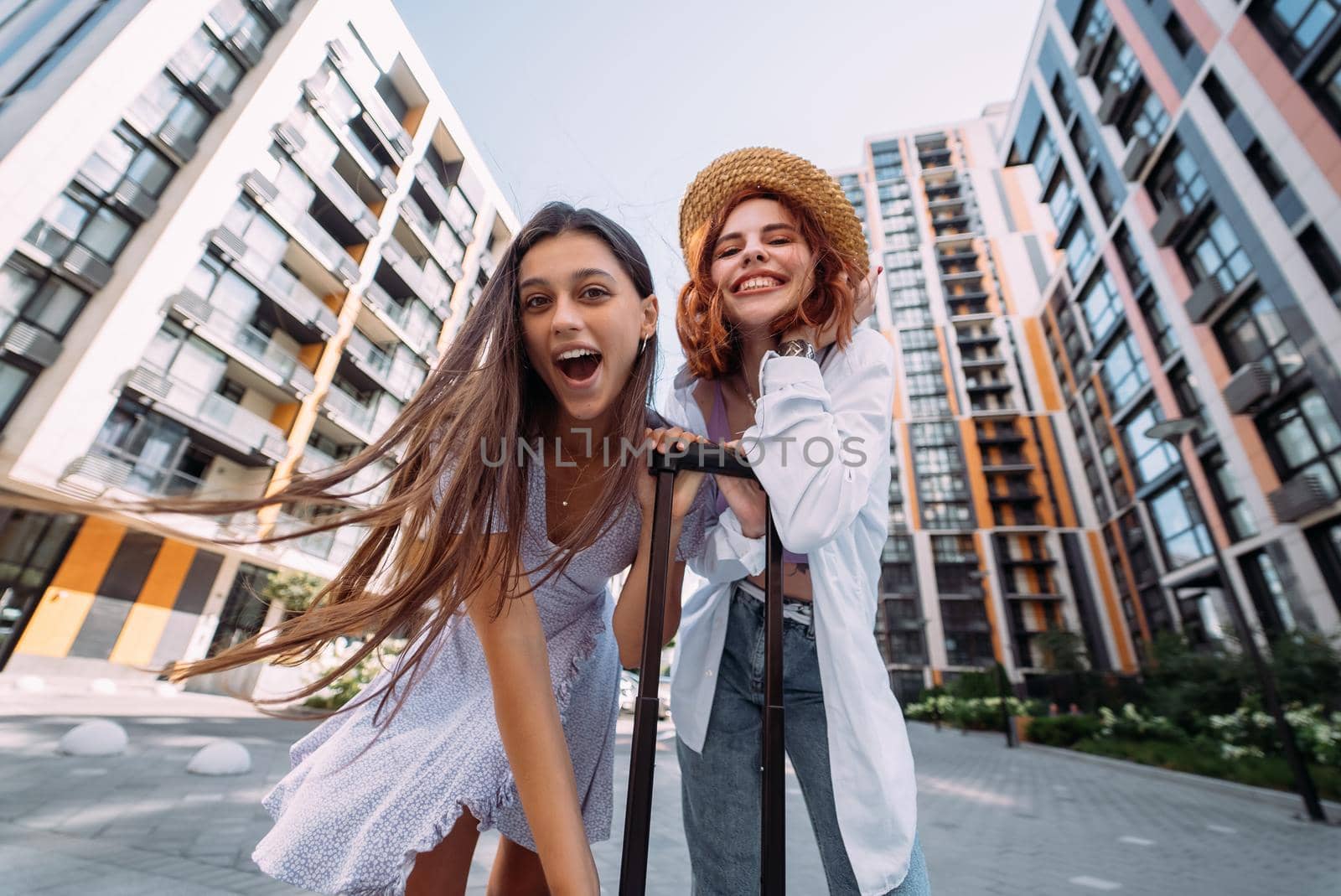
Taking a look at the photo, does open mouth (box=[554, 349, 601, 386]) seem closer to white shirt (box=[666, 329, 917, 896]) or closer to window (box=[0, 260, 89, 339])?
white shirt (box=[666, 329, 917, 896])

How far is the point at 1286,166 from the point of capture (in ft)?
37.1

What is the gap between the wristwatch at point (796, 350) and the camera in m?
1.13

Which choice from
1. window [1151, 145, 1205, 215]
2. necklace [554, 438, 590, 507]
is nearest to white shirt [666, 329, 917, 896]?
necklace [554, 438, 590, 507]

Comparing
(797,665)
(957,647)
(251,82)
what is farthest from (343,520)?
(957,647)

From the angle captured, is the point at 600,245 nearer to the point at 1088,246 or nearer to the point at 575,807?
the point at 575,807

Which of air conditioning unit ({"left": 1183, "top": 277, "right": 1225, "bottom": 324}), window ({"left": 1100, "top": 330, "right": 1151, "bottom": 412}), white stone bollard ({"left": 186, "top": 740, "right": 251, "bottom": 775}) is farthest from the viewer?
window ({"left": 1100, "top": 330, "right": 1151, "bottom": 412})

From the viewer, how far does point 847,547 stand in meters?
1.13

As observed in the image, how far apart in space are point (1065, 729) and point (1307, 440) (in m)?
9.89

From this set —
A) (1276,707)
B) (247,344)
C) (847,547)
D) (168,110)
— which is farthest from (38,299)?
(1276,707)

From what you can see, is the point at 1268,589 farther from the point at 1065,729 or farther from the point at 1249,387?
the point at 1065,729

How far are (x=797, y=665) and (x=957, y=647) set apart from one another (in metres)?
41.1

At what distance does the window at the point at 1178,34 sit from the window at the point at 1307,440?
9127 mm

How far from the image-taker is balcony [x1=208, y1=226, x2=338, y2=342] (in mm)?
14148

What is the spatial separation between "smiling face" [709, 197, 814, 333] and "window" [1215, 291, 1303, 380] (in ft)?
55.2
